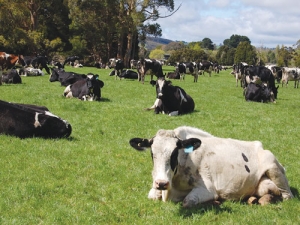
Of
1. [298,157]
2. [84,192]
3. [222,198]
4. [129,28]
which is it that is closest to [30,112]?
[84,192]

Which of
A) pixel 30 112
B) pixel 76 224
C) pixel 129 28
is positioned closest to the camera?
pixel 76 224

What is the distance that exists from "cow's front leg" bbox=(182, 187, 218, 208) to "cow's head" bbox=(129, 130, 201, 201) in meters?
0.37

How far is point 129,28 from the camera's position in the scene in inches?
2057

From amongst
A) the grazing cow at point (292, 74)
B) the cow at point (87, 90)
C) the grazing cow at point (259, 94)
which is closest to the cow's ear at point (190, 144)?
the cow at point (87, 90)

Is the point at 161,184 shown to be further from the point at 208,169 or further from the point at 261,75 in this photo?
the point at 261,75

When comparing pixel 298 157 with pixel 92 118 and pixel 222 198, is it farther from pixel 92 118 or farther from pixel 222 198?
pixel 92 118

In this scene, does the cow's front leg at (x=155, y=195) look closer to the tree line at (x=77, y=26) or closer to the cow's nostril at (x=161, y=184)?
the cow's nostril at (x=161, y=184)

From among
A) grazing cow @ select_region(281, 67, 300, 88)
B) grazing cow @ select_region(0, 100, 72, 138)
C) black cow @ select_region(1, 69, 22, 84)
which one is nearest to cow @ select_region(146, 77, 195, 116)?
grazing cow @ select_region(0, 100, 72, 138)

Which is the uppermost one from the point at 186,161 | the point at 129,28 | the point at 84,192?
the point at 129,28

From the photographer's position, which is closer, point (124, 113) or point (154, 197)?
point (154, 197)

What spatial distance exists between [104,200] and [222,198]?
195 centimetres

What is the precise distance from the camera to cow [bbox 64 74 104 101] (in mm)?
17438

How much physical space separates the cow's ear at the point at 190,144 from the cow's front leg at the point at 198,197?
2.16 feet

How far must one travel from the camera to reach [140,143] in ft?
19.0
